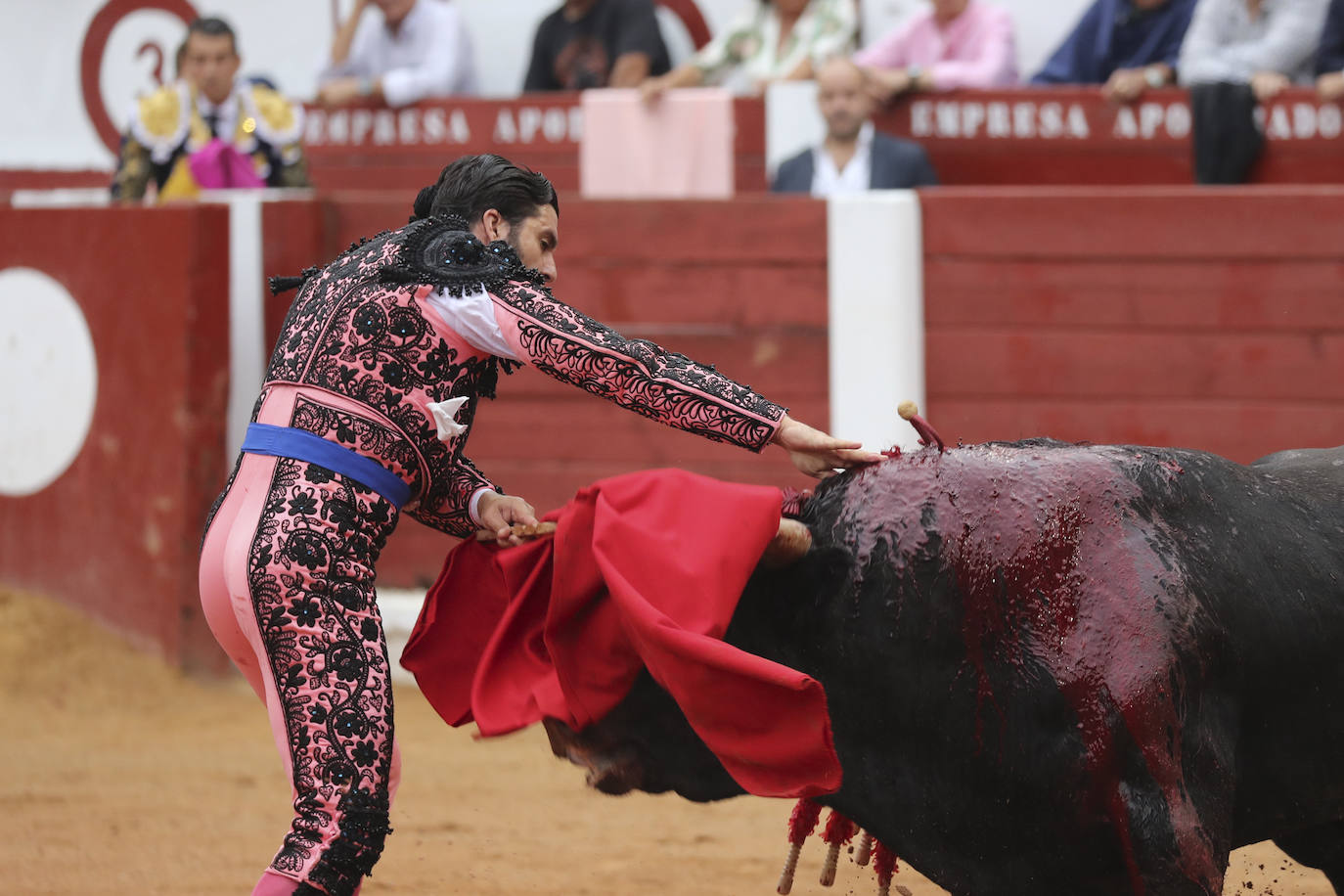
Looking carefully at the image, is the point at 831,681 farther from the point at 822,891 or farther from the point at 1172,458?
the point at 822,891

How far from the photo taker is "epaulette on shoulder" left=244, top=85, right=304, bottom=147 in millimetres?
5973

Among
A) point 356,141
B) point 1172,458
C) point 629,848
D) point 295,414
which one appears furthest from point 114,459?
point 1172,458

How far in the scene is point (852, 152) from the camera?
567 cm

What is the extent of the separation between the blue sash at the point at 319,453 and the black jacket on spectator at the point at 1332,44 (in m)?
4.32

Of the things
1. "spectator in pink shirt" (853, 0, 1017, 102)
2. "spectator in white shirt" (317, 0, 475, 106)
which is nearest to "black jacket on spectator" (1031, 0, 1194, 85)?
"spectator in pink shirt" (853, 0, 1017, 102)

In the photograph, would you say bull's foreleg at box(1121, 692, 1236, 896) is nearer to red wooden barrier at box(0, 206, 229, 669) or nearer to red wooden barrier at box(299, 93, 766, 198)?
red wooden barrier at box(0, 206, 229, 669)

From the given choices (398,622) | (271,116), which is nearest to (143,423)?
(398,622)

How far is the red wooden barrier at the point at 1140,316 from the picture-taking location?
5035 millimetres

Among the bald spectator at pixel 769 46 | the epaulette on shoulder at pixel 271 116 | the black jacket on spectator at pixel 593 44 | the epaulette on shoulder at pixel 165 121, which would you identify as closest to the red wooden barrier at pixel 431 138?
the black jacket on spectator at pixel 593 44

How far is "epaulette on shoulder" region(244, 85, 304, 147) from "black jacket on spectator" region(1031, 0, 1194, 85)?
2.74 m

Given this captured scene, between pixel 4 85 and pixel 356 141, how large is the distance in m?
2.92

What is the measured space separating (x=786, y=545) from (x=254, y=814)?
7.63 ft

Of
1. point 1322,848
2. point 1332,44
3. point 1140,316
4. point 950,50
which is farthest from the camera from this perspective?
point 950,50

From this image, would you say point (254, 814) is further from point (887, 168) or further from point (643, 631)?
point (887, 168)
